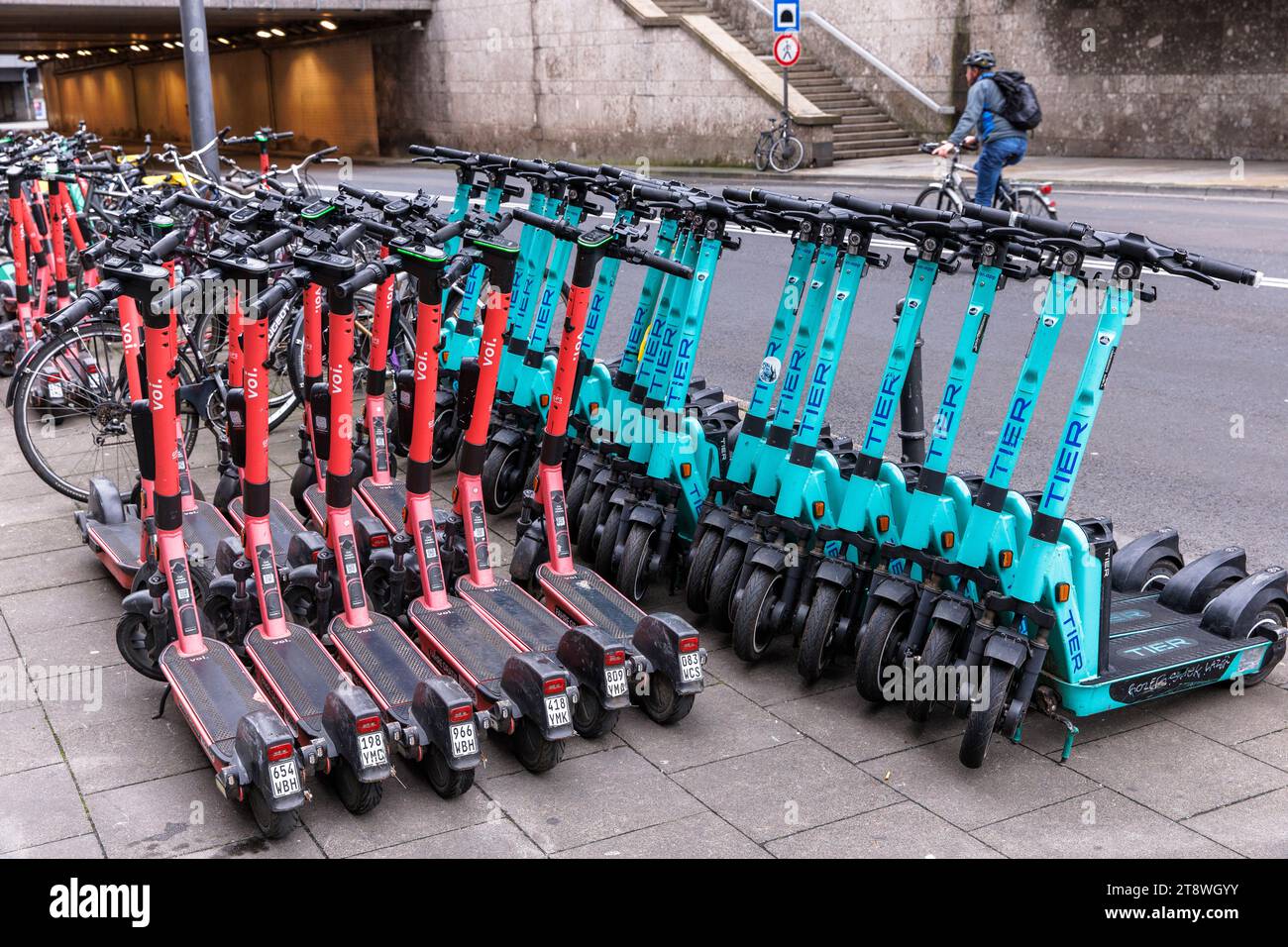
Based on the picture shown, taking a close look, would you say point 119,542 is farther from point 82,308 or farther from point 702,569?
point 702,569

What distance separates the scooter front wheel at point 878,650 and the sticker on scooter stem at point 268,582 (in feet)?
6.57

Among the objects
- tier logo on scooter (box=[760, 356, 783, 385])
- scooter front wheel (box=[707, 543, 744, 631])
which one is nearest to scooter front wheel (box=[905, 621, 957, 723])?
scooter front wheel (box=[707, 543, 744, 631])

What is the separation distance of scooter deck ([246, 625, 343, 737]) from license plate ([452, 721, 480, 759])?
450 mm

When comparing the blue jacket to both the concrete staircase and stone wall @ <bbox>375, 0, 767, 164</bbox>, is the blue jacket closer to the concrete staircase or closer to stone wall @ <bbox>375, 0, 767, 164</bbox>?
the concrete staircase

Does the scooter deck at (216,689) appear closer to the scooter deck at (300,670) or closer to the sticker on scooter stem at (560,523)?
the scooter deck at (300,670)

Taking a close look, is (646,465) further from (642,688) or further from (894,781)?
(894,781)

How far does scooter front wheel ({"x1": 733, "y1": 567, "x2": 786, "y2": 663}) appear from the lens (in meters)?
4.86

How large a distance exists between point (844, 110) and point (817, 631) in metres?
22.1

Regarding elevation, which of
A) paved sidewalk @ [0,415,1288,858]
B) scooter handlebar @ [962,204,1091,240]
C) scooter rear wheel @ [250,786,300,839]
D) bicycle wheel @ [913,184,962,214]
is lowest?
paved sidewalk @ [0,415,1288,858]

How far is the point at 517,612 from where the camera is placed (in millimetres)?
4910

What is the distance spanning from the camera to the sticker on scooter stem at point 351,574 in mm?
4875

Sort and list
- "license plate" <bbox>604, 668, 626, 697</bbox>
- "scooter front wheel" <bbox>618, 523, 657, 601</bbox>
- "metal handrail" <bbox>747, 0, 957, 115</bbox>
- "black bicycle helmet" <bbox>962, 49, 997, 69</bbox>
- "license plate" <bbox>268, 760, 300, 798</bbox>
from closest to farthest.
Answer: "license plate" <bbox>268, 760, 300, 798</bbox>, "license plate" <bbox>604, 668, 626, 697</bbox>, "scooter front wheel" <bbox>618, 523, 657, 601</bbox>, "black bicycle helmet" <bbox>962, 49, 997, 69</bbox>, "metal handrail" <bbox>747, 0, 957, 115</bbox>
